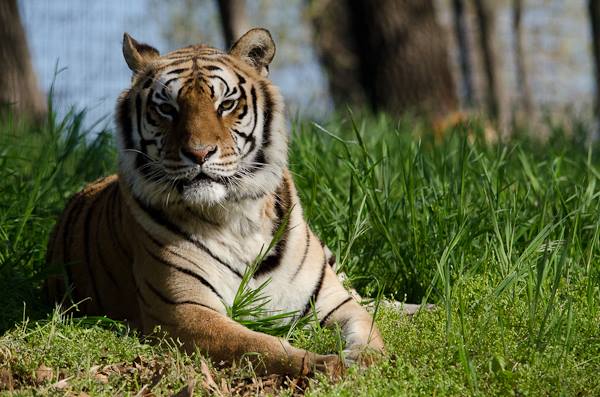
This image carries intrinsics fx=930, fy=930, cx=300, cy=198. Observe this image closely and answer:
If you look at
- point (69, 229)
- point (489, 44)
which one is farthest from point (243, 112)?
point (489, 44)

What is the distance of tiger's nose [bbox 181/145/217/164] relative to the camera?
345cm

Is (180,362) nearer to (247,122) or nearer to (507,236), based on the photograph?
Answer: (247,122)

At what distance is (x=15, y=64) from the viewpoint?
884cm

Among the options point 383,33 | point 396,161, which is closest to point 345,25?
point 383,33

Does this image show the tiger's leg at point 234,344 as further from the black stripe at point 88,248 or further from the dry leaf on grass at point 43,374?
the black stripe at point 88,248

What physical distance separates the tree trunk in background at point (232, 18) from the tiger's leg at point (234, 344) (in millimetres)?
6116

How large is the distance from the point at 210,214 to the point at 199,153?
34 centimetres

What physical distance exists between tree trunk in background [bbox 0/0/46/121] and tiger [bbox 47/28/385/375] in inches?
201

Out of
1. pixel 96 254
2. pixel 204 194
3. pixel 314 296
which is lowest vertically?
pixel 314 296

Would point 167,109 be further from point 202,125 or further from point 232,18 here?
point 232,18

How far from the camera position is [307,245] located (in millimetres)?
3922

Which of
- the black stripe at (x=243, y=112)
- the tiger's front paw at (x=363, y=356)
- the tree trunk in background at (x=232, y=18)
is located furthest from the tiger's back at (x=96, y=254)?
the tree trunk in background at (x=232, y=18)

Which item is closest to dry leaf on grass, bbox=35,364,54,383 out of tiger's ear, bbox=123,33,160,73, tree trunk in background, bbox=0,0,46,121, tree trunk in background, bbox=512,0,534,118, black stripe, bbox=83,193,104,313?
black stripe, bbox=83,193,104,313

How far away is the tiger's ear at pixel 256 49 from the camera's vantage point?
3930mm
